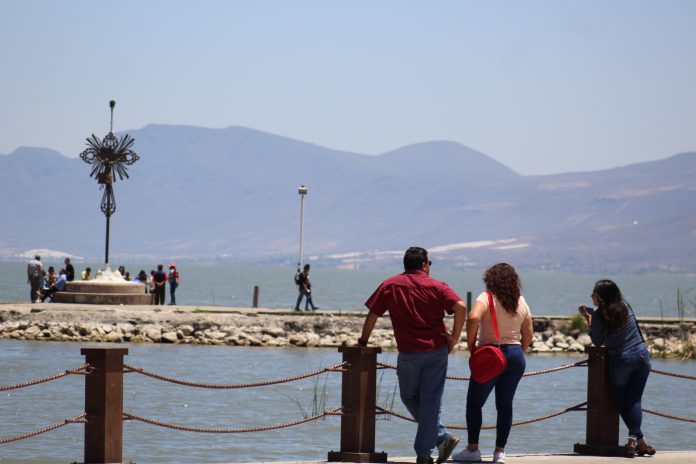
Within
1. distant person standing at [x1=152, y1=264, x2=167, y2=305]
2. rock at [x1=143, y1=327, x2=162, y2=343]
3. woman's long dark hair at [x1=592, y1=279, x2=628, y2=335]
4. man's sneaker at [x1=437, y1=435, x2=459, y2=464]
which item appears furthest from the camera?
distant person standing at [x1=152, y1=264, x2=167, y2=305]

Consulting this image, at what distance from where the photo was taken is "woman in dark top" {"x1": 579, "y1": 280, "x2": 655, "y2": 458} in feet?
35.9

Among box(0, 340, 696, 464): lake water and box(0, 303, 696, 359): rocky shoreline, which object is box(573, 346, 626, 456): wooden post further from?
box(0, 303, 696, 359): rocky shoreline

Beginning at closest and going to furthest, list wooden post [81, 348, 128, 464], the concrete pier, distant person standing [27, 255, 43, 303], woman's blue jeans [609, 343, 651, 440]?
wooden post [81, 348, 128, 464]
the concrete pier
woman's blue jeans [609, 343, 651, 440]
distant person standing [27, 255, 43, 303]

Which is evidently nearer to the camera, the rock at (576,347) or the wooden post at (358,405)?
the wooden post at (358,405)

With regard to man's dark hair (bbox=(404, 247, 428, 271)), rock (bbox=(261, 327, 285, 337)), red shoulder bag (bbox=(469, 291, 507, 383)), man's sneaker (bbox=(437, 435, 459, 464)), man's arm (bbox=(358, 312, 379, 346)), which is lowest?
man's sneaker (bbox=(437, 435, 459, 464))

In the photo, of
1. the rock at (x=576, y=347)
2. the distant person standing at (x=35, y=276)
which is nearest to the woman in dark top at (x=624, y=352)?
the rock at (x=576, y=347)

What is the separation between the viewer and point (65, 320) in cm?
3444

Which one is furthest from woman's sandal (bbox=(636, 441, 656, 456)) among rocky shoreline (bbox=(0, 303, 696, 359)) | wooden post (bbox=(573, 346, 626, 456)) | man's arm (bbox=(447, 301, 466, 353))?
rocky shoreline (bbox=(0, 303, 696, 359))

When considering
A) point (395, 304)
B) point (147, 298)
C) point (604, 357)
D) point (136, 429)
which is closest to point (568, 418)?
point (136, 429)

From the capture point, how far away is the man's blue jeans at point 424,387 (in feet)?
32.4

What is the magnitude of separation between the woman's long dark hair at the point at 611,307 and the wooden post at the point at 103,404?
3.93 metres

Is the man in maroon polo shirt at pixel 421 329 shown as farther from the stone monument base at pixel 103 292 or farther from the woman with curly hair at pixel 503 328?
the stone monument base at pixel 103 292

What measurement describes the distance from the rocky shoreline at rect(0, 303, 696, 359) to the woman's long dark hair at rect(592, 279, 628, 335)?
2331cm

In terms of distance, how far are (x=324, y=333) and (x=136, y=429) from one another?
54.4 ft
